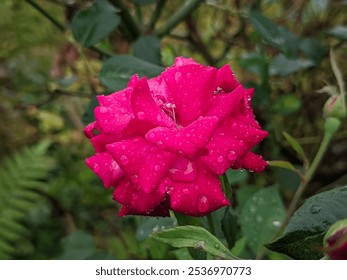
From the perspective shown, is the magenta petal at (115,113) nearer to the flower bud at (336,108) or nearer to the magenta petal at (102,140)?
the magenta petal at (102,140)

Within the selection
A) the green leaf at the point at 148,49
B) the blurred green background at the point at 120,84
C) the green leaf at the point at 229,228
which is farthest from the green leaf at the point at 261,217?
the green leaf at the point at 148,49

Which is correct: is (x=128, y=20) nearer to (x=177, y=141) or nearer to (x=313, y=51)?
(x=313, y=51)

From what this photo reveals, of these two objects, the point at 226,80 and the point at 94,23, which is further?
the point at 94,23

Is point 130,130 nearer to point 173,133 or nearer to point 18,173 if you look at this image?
point 173,133

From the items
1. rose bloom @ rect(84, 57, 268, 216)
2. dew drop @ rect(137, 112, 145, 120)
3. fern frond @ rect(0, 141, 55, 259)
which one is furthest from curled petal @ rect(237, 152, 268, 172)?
fern frond @ rect(0, 141, 55, 259)

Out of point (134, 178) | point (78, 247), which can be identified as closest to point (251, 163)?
point (134, 178)
